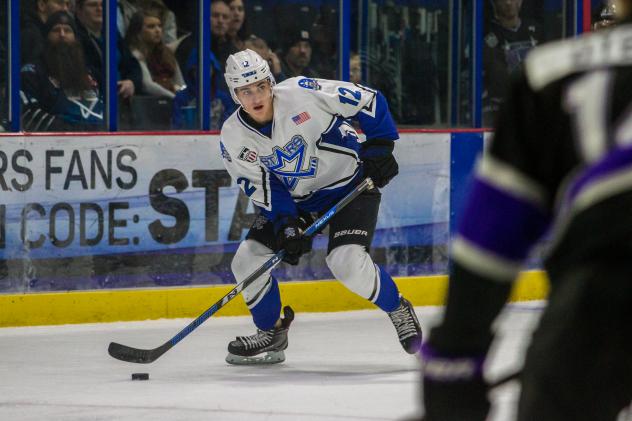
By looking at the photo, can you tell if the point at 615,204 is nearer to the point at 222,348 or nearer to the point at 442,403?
the point at 442,403

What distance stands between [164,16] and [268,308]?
196 centimetres

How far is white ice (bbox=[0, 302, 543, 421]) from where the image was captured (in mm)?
3889

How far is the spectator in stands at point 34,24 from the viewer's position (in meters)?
5.91

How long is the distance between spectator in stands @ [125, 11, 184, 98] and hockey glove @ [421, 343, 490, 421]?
5197 millimetres

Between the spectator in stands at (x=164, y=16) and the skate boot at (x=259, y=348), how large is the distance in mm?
1896

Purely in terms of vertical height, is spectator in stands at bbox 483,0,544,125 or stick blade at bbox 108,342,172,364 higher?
spectator in stands at bbox 483,0,544,125

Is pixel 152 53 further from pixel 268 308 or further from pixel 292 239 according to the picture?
pixel 292 239

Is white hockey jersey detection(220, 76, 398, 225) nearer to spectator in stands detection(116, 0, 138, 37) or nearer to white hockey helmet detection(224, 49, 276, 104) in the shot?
white hockey helmet detection(224, 49, 276, 104)

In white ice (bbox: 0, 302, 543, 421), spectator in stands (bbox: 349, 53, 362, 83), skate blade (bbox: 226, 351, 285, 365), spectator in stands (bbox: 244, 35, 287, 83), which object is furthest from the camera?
spectator in stands (bbox: 349, 53, 362, 83)

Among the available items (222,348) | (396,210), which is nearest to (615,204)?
(222,348)

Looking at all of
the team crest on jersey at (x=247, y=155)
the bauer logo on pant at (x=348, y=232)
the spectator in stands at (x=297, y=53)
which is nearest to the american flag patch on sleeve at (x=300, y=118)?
the team crest on jersey at (x=247, y=155)

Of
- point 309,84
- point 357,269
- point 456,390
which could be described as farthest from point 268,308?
point 456,390

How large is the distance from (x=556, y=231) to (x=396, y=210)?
17.2 feet

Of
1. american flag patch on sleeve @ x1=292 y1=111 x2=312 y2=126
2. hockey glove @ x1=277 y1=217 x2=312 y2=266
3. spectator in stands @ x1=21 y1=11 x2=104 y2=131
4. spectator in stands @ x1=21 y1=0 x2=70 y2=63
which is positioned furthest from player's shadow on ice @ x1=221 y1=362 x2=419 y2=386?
spectator in stands @ x1=21 y1=0 x2=70 y2=63
